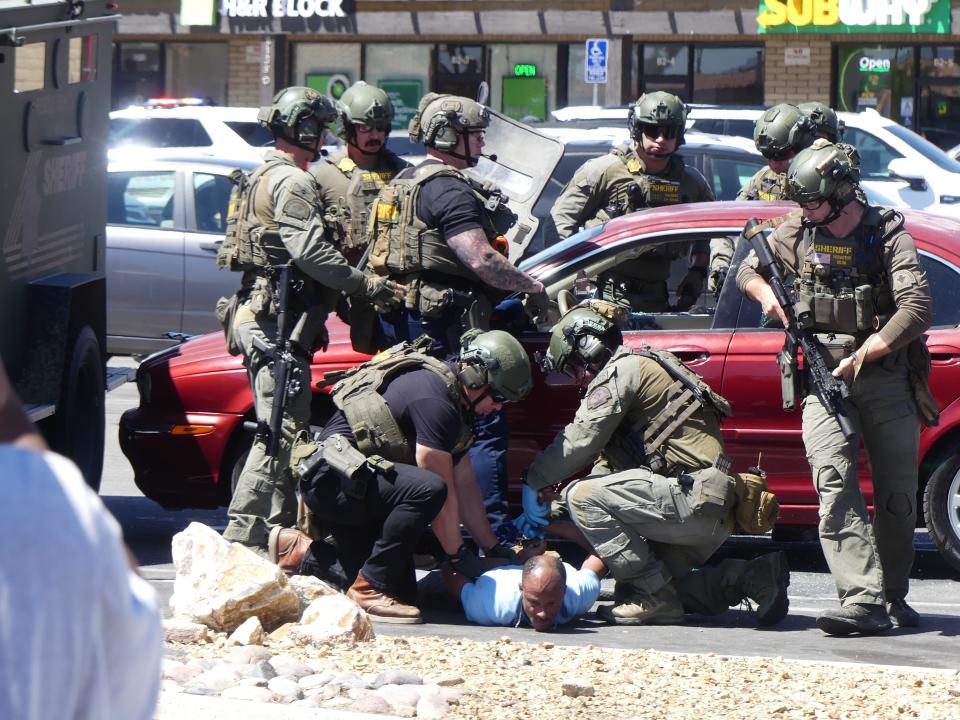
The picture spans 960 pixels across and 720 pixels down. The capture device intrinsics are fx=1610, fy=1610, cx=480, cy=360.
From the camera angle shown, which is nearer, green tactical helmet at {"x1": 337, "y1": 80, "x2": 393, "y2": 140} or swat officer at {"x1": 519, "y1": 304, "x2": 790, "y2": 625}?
swat officer at {"x1": 519, "y1": 304, "x2": 790, "y2": 625}

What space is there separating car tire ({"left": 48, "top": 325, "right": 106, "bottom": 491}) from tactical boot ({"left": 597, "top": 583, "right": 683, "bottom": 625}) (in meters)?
2.68

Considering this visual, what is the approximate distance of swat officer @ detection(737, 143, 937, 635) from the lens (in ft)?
18.2

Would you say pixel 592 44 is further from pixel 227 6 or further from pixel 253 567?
pixel 253 567

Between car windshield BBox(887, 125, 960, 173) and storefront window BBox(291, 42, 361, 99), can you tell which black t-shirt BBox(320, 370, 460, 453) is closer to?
car windshield BBox(887, 125, 960, 173)

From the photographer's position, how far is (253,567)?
530 cm

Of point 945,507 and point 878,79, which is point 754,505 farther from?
point 878,79

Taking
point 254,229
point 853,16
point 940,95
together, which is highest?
point 853,16

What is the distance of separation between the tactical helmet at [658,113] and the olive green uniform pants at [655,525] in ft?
8.10

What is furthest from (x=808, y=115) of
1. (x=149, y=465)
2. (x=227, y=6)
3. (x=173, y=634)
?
(x=227, y=6)

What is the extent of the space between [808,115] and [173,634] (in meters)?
4.21

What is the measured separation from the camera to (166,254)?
456 inches

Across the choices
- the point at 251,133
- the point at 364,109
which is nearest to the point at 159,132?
the point at 251,133

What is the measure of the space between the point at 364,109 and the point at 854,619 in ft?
10.1

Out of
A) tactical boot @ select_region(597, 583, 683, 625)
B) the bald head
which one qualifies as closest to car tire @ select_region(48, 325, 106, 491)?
the bald head
